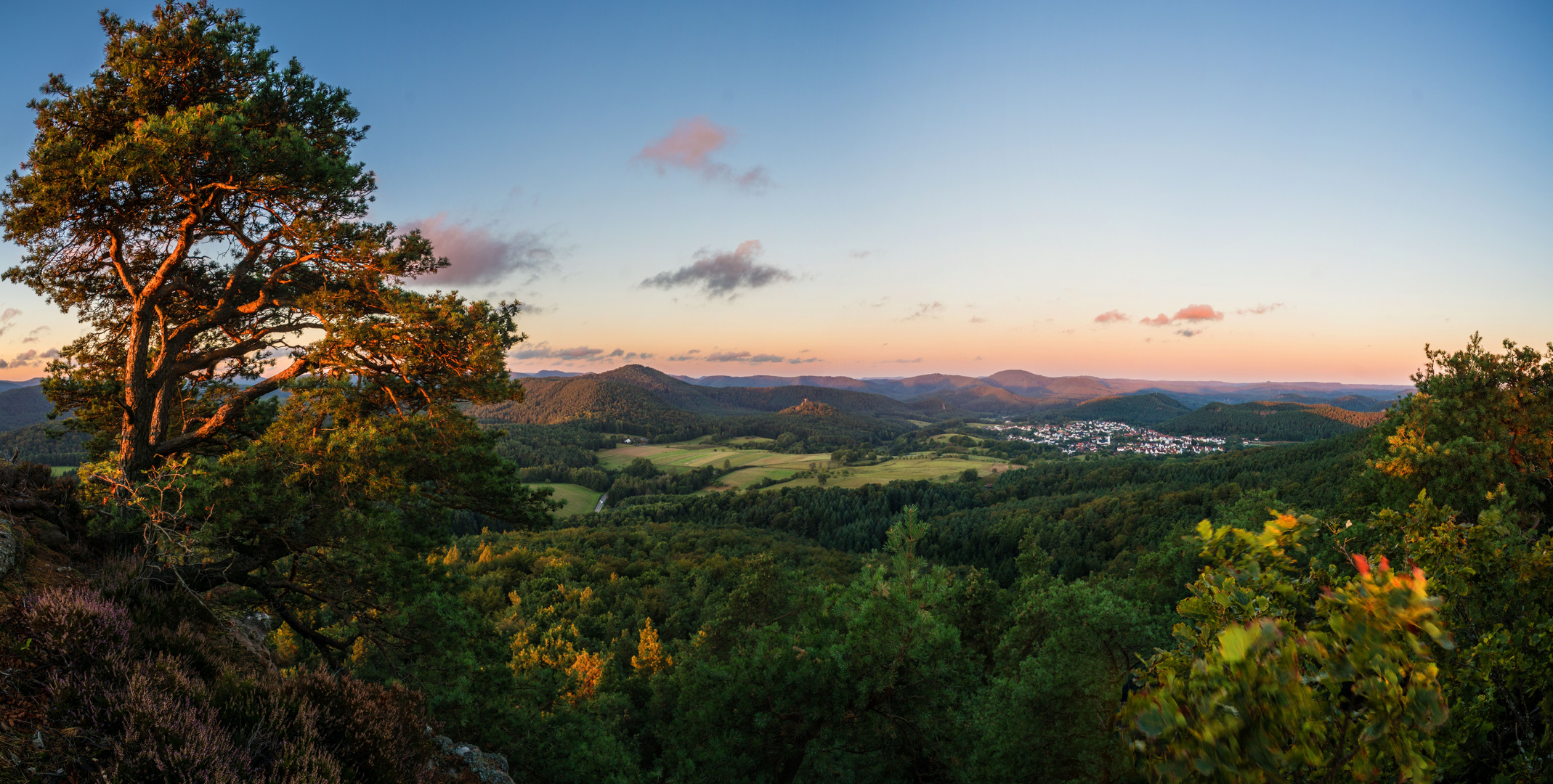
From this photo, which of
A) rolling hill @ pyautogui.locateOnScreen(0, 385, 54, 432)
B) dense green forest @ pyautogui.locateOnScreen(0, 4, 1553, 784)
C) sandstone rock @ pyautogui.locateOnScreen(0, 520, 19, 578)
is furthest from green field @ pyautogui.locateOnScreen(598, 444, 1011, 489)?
sandstone rock @ pyautogui.locateOnScreen(0, 520, 19, 578)

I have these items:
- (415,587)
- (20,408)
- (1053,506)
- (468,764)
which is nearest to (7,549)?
(415,587)

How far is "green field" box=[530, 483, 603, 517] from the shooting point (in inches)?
3769

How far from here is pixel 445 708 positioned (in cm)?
1212

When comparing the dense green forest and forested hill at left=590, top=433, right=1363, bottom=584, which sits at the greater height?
the dense green forest

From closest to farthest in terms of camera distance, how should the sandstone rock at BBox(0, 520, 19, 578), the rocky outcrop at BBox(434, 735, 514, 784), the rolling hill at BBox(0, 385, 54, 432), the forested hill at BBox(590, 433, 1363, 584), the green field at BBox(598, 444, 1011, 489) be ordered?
the sandstone rock at BBox(0, 520, 19, 578), the rocky outcrop at BBox(434, 735, 514, 784), the forested hill at BBox(590, 433, 1363, 584), the rolling hill at BBox(0, 385, 54, 432), the green field at BBox(598, 444, 1011, 489)

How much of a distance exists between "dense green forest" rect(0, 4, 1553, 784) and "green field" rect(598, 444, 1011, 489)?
103401mm

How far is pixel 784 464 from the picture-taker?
5940 inches

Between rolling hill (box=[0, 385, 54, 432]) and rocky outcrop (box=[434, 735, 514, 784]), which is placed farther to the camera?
rolling hill (box=[0, 385, 54, 432])

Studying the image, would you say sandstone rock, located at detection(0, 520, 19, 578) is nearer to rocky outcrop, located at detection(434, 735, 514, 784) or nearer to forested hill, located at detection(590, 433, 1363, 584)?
rocky outcrop, located at detection(434, 735, 514, 784)

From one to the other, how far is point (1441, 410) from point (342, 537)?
99.8 feet

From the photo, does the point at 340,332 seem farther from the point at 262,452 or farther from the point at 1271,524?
the point at 1271,524

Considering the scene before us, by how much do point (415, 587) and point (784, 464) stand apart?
14154 cm

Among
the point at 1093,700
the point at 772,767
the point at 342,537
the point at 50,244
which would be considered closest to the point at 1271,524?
the point at 1093,700

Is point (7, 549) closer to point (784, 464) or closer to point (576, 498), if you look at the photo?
point (576, 498)
